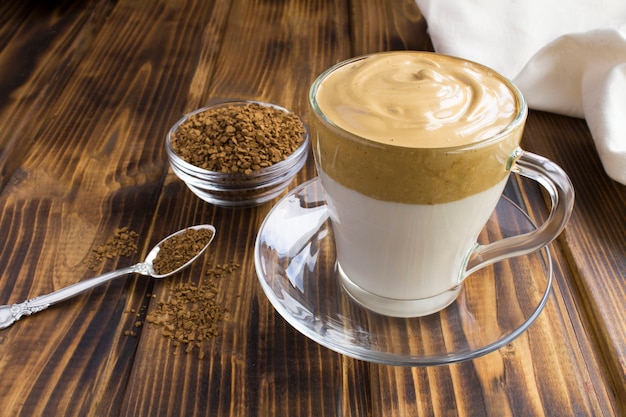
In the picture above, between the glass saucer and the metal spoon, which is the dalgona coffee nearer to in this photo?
the glass saucer

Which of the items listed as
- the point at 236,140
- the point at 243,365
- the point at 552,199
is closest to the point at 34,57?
the point at 236,140

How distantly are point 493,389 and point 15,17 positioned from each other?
59.0 inches

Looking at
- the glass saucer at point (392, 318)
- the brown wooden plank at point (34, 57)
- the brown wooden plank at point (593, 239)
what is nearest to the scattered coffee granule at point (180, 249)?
the glass saucer at point (392, 318)

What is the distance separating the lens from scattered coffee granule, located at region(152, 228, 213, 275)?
871 millimetres

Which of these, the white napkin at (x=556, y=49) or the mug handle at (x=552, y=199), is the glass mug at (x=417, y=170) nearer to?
the mug handle at (x=552, y=199)

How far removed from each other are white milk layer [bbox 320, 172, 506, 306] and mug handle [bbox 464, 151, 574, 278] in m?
0.03

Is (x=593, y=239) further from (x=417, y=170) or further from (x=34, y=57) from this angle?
(x=34, y=57)

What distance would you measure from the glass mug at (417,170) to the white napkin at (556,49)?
0.39 metres

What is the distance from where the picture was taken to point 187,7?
5.52 feet

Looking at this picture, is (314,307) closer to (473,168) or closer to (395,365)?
(395,365)

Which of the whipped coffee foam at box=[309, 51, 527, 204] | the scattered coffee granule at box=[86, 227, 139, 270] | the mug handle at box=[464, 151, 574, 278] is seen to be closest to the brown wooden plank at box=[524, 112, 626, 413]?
the mug handle at box=[464, 151, 574, 278]

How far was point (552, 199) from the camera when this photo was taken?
71 centimetres

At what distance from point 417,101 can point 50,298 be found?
0.53 m

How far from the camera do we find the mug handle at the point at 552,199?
2.25 feet
